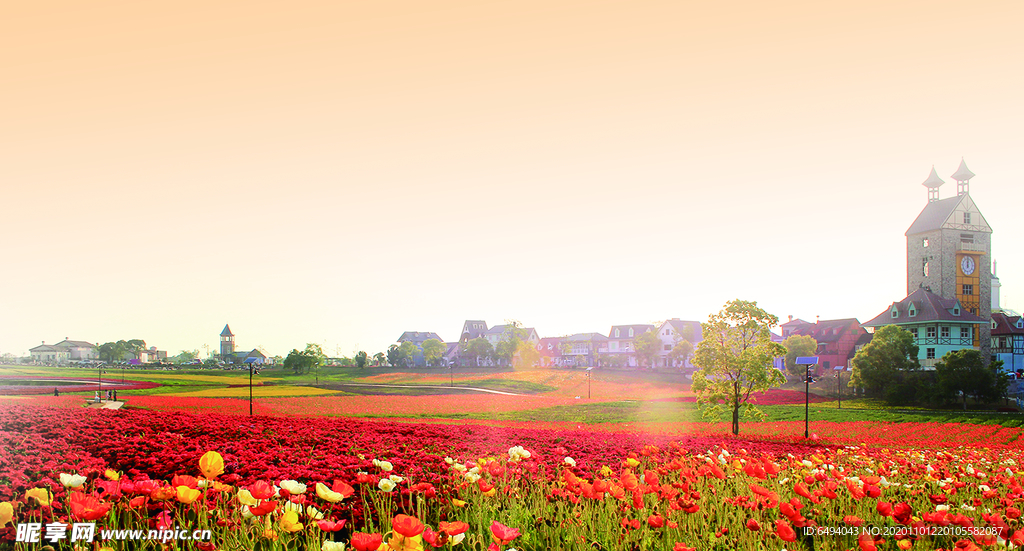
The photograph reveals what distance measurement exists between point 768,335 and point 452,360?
37.2 feet

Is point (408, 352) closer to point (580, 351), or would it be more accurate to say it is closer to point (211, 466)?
point (580, 351)

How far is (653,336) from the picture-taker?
28438 millimetres

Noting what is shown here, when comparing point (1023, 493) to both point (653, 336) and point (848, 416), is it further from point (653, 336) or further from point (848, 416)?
point (653, 336)

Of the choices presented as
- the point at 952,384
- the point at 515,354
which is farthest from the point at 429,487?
the point at 952,384

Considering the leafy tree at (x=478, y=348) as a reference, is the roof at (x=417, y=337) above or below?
above

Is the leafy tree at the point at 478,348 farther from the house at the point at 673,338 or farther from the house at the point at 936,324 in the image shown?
the house at the point at 936,324

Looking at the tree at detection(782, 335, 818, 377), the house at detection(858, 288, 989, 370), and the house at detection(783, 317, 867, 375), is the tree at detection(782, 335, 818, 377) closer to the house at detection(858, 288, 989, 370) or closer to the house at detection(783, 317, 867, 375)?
the house at detection(783, 317, 867, 375)

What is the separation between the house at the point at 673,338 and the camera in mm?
27250

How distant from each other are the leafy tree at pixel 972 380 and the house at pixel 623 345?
44.0 feet

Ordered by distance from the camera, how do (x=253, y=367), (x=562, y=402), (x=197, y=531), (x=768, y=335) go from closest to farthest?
(x=197, y=531) → (x=253, y=367) → (x=768, y=335) → (x=562, y=402)

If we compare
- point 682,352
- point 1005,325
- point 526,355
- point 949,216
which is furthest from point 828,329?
point 526,355

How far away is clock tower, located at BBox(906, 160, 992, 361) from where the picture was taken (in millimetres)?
32688

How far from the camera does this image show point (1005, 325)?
37.6 metres

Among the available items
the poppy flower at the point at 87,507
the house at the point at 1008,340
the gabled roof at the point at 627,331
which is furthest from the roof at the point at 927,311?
the poppy flower at the point at 87,507
